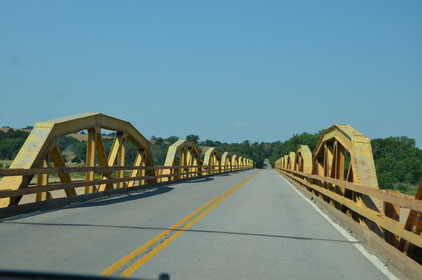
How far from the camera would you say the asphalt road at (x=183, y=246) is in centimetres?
528

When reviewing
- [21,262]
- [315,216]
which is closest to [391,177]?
[315,216]

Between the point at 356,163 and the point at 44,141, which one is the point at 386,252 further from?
the point at 44,141

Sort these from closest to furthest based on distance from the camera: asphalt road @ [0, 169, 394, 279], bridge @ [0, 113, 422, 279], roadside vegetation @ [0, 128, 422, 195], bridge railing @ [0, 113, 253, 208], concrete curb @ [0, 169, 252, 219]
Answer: asphalt road @ [0, 169, 394, 279]
bridge @ [0, 113, 422, 279]
concrete curb @ [0, 169, 252, 219]
bridge railing @ [0, 113, 253, 208]
roadside vegetation @ [0, 128, 422, 195]

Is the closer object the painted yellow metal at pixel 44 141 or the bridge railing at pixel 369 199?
the bridge railing at pixel 369 199

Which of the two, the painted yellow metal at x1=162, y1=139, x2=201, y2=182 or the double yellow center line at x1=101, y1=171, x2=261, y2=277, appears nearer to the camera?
the double yellow center line at x1=101, y1=171, x2=261, y2=277

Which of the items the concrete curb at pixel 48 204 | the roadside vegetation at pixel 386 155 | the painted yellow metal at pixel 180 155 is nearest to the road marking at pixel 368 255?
the concrete curb at pixel 48 204

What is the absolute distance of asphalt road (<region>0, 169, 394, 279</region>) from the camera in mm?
5281

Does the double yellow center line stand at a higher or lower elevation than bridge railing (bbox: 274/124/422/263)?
lower

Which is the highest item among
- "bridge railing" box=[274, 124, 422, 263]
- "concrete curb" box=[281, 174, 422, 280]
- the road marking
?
"bridge railing" box=[274, 124, 422, 263]

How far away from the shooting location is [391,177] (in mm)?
123125

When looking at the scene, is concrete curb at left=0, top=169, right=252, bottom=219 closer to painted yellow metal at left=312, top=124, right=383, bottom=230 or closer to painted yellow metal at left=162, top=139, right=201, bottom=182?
painted yellow metal at left=312, top=124, right=383, bottom=230

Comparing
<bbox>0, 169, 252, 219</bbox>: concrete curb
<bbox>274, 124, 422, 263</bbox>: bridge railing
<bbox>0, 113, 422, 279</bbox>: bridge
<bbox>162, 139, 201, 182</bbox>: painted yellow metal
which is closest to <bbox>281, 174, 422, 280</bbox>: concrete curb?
<bbox>0, 113, 422, 279</bbox>: bridge

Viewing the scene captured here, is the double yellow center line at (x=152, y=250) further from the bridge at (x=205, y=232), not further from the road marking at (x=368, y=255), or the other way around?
the road marking at (x=368, y=255)

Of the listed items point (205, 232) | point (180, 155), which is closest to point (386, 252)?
point (205, 232)
